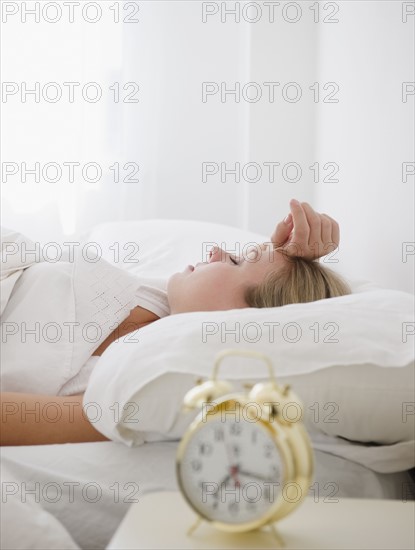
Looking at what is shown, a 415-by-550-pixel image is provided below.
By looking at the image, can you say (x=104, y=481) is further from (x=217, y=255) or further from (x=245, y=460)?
(x=217, y=255)

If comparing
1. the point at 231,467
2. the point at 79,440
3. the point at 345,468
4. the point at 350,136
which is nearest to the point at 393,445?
the point at 345,468

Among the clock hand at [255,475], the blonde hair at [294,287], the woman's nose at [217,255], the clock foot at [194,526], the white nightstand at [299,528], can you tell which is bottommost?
the white nightstand at [299,528]

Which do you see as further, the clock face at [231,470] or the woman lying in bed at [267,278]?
the woman lying in bed at [267,278]

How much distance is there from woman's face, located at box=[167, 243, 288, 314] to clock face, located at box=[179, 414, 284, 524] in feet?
2.10

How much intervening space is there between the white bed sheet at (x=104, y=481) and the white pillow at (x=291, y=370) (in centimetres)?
3

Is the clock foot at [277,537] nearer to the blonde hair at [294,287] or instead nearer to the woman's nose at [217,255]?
the blonde hair at [294,287]

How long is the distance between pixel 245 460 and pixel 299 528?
9cm

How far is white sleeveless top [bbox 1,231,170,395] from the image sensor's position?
120 centimetres

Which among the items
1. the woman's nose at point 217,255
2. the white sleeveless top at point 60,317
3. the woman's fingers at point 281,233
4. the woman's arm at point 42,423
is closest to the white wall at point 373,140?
the woman's fingers at point 281,233

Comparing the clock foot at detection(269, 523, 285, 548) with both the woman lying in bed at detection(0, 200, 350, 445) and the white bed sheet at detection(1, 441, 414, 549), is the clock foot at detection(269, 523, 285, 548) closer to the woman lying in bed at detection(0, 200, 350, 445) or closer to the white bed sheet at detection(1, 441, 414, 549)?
the white bed sheet at detection(1, 441, 414, 549)

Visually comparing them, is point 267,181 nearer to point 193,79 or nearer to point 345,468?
point 193,79

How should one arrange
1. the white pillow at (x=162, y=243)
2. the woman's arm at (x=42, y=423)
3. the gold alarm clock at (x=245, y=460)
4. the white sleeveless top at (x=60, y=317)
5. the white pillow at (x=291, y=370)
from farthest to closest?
the white pillow at (x=162, y=243) < the white sleeveless top at (x=60, y=317) < the woman's arm at (x=42, y=423) < the white pillow at (x=291, y=370) < the gold alarm clock at (x=245, y=460)

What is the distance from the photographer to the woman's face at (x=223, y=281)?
129cm

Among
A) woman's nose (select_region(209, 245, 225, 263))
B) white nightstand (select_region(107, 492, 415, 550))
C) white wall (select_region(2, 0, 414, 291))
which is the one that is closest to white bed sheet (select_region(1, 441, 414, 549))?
white nightstand (select_region(107, 492, 415, 550))
